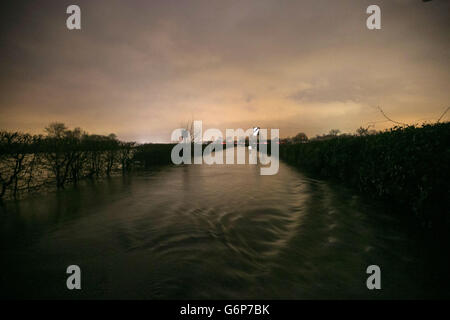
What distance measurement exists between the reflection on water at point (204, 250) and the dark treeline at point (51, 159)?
1073mm

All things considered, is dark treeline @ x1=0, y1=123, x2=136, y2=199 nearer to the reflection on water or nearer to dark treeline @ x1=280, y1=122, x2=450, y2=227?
the reflection on water

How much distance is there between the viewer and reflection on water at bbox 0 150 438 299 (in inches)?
90.7

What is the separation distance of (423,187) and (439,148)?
0.84 m

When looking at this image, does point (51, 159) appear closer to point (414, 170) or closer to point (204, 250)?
point (204, 250)

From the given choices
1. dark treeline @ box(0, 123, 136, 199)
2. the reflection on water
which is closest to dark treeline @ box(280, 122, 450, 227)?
the reflection on water

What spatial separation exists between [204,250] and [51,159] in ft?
27.3

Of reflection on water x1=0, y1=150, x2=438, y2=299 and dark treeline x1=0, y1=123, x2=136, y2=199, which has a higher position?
dark treeline x1=0, y1=123, x2=136, y2=199

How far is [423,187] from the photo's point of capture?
3.87 metres

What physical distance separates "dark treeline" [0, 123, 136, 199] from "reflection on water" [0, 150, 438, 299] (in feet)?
3.52

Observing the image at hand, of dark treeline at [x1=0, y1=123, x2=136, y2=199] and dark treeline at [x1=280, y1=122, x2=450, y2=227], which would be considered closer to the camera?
dark treeline at [x1=280, y1=122, x2=450, y2=227]

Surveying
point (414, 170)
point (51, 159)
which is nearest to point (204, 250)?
point (414, 170)

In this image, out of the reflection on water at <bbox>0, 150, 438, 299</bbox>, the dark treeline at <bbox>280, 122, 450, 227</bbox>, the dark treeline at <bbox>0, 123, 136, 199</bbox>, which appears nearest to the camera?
the reflection on water at <bbox>0, 150, 438, 299</bbox>

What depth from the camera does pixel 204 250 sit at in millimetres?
3203
